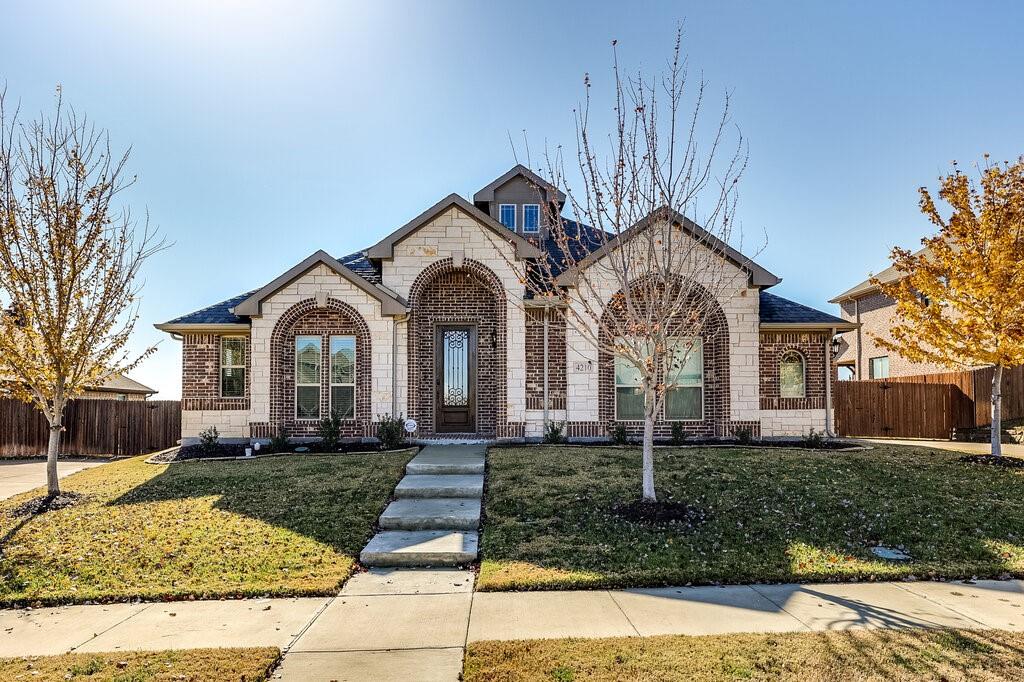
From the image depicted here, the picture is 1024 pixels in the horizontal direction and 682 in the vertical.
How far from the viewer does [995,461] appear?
476 inches

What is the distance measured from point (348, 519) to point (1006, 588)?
731 cm

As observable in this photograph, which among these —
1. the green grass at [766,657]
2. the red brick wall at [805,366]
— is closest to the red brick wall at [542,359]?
the red brick wall at [805,366]

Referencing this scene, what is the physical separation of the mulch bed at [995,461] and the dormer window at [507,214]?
11705 millimetres

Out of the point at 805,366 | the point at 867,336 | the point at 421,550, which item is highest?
the point at 867,336

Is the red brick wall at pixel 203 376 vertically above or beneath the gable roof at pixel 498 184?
beneath

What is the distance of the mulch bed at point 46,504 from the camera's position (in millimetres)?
9500

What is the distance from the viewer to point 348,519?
337 inches

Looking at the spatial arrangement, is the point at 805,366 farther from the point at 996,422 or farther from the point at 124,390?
the point at 124,390

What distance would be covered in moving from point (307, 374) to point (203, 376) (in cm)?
244

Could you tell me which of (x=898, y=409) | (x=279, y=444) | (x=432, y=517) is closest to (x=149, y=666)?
(x=432, y=517)

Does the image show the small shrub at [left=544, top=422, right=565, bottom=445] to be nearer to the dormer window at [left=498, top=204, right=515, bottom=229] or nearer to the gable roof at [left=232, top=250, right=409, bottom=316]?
the gable roof at [left=232, top=250, right=409, bottom=316]

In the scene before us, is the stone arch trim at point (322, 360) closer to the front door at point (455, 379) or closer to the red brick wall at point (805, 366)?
the front door at point (455, 379)

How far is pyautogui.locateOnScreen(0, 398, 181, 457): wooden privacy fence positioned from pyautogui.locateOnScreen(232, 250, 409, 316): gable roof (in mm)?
8172

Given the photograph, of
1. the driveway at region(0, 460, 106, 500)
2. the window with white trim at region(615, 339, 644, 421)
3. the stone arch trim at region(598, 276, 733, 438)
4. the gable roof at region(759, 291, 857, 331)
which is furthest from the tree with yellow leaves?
the driveway at region(0, 460, 106, 500)
